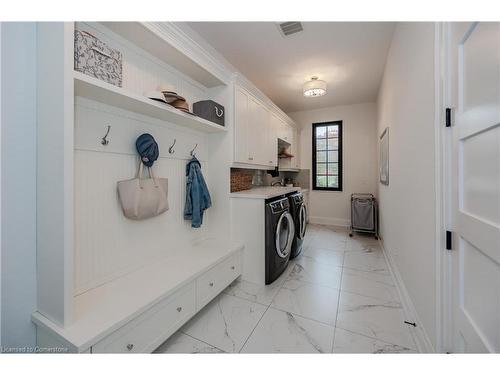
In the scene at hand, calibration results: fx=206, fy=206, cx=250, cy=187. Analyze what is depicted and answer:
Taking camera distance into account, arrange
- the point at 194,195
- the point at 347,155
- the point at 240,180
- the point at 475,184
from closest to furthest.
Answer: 1. the point at 475,184
2. the point at 194,195
3. the point at 240,180
4. the point at 347,155

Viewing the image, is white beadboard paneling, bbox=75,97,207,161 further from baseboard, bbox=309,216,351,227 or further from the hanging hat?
baseboard, bbox=309,216,351,227

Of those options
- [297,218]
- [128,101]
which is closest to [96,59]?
[128,101]

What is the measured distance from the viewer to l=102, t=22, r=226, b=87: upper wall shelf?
137 cm

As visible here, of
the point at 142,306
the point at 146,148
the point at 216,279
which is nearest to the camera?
the point at 142,306

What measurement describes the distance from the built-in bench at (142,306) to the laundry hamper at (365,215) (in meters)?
2.82

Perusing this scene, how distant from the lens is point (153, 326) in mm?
1233

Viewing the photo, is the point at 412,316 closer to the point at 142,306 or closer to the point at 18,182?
the point at 142,306

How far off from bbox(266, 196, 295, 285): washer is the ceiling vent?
1728 millimetres

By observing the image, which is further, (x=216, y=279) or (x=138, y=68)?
(x=216, y=279)

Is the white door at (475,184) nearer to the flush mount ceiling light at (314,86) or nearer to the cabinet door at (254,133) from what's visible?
the cabinet door at (254,133)

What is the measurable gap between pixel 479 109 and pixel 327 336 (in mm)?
1526

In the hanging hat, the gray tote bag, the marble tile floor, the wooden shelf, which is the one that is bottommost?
the marble tile floor

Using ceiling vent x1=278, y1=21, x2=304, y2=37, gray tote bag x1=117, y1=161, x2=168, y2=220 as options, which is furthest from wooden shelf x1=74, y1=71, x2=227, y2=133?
ceiling vent x1=278, y1=21, x2=304, y2=37

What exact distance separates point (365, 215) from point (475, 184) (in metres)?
3.14
